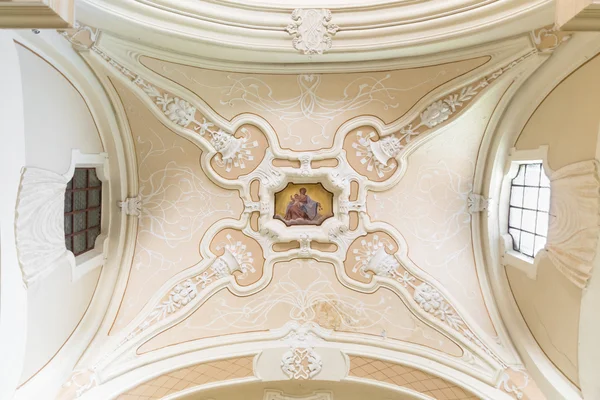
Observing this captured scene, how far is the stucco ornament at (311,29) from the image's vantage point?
568cm

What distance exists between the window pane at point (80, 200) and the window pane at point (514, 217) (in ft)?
22.6

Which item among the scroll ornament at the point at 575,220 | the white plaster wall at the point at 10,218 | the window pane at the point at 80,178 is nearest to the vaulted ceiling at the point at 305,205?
the window pane at the point at 80,178

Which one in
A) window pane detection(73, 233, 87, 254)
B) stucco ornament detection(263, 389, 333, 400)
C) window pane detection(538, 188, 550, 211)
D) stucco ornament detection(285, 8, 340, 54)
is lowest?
stucco ornament detection(263, 389, 333, 400)

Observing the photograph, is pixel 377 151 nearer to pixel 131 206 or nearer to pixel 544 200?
pixel 544 200

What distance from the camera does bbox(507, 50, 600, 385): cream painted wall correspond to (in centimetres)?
460

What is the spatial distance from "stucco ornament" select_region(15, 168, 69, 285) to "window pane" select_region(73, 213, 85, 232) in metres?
0.71

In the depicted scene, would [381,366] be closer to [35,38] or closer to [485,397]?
[485,397]

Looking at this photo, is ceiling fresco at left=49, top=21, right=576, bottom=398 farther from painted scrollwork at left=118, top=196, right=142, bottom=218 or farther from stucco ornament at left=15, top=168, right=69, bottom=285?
stucco ornament at left=15, top=168, right=69, bottom=285

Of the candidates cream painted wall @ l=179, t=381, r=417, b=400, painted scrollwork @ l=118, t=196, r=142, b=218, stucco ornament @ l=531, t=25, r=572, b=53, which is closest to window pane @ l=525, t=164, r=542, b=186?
stucco ornament @ l=531, t=25, r=572, b=53

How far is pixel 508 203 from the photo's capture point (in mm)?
6633

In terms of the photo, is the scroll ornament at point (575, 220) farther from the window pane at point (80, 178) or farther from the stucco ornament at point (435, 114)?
the window pane at point (80, 178)

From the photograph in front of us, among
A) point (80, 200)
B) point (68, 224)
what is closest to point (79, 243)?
point (68, 224)

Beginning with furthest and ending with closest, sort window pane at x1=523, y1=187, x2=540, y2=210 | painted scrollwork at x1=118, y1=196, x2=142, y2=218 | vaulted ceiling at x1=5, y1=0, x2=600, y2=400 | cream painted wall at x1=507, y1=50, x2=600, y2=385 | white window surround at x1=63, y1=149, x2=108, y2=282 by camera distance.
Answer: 1. painted scrollwork at x1=118, y1=196, x2=142, y2=218
2. window pane at x1=523, y1=187, x2=540, y2=210
3. vaulted ceiling at x1=5, y1=0, x2=600, y2=400
4. white window surround at x1=63, y1=149, x2=108, y2=282
5. cream painted wall at x1=507, y1=50, x2=600, y2=385

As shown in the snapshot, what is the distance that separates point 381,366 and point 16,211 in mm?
5301
